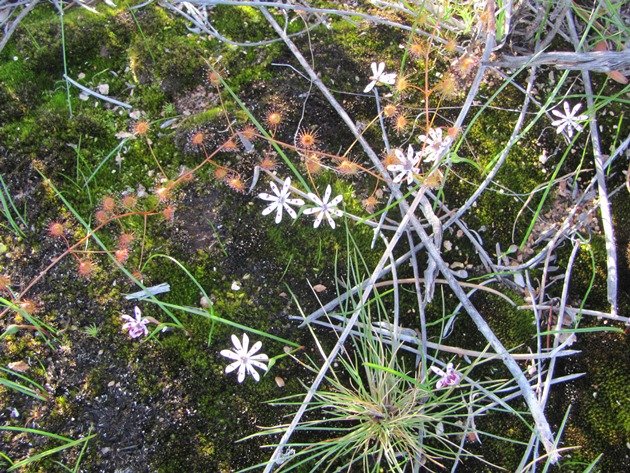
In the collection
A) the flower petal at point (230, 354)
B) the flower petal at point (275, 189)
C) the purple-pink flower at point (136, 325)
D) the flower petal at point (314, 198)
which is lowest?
the flower petal at point (230, 354)

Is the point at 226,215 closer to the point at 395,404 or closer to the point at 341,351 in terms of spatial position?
the point at 341,351

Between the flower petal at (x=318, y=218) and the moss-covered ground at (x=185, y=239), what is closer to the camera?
the moss-covered ground at (x=185, y=239)

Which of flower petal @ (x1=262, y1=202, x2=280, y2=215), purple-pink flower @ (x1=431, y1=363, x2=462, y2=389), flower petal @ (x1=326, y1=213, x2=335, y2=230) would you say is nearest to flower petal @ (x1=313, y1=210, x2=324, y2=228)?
flower petal @ (x1=326, y1=213, x2=335, y2=230)

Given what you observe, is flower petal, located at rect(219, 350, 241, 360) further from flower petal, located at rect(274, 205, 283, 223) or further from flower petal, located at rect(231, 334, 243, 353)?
flower petal, located at rect(274, 205, 283, 223)

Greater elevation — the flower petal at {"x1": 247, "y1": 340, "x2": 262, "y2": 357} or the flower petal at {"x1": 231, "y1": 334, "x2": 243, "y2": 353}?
the flower petal at {"x1": 231, "y1": 334, "x2": 243, "y2": 353}

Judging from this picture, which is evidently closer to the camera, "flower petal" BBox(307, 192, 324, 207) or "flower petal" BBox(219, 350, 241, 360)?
"flower petal" BBox(219, 350, 241, 360)

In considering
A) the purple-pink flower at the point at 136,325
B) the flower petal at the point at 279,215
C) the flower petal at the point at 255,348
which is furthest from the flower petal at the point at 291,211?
the purple-pink flower at the point at 136,325

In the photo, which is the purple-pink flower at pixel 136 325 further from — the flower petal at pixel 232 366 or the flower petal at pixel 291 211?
the flower petal at pixel 291 211
